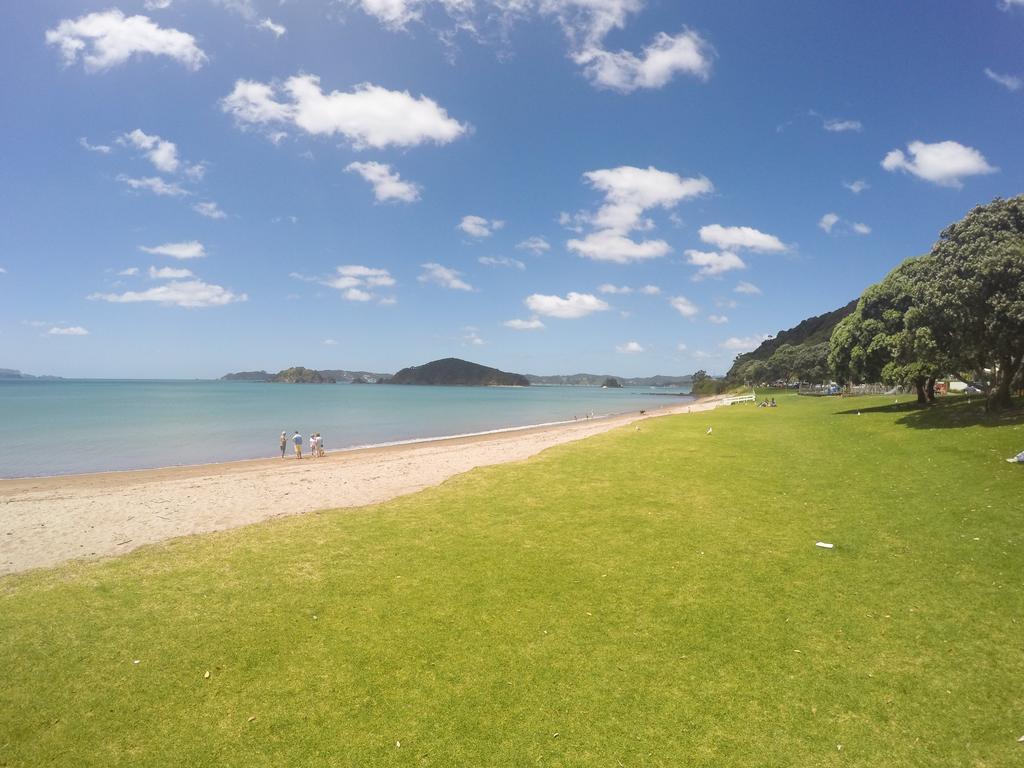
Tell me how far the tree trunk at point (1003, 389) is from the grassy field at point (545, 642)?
14368mm

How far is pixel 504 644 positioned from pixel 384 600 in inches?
109

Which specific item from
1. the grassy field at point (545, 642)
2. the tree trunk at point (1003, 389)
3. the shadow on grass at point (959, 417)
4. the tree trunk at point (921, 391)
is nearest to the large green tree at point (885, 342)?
the tree trunk at point (921, 391)

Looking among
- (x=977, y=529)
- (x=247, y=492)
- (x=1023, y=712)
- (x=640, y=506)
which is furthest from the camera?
(x=247, y=492)

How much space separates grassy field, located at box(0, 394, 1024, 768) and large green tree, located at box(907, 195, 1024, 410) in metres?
11.8

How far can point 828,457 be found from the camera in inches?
893

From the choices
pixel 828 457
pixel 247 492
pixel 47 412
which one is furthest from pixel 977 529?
pixel 47 412

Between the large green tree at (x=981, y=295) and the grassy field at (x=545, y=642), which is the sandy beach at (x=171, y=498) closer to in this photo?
the grassy field at (x=545, y=642)

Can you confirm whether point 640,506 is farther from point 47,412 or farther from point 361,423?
point 47,412

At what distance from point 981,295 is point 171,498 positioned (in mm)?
34380

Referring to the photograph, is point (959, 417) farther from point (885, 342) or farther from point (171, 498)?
point (171, 498)

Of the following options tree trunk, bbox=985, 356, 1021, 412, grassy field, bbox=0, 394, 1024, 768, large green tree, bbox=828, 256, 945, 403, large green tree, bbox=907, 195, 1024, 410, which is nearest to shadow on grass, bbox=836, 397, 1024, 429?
tree trunk, bbox=985, 356, 1021, 412

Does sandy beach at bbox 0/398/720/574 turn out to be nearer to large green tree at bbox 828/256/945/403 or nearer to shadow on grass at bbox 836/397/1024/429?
shadow on grass at bbox 836/397/1024/429

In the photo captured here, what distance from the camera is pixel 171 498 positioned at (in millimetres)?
20656

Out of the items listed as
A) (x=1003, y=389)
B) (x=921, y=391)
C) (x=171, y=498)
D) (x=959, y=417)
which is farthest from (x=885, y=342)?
(x=171, y=498)
